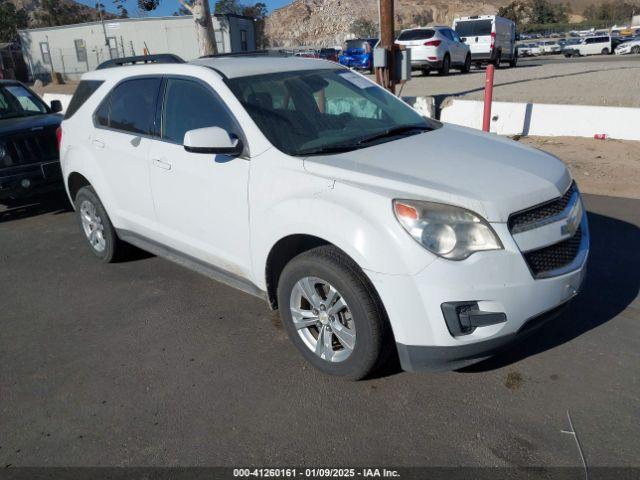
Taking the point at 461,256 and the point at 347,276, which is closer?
the point at 461,256

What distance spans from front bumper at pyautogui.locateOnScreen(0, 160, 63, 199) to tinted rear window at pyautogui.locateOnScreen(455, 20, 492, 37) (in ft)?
70.9

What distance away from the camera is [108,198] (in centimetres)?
488

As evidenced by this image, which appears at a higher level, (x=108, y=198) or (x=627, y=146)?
(x=108, y=198)

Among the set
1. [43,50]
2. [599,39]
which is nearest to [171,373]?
[43,50]

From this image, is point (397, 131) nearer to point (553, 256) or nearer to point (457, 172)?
point (457, 172)

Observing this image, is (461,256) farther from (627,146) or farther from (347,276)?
(627,146)

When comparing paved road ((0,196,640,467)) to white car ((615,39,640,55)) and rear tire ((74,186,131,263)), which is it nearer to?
rear tire ((74,186,131,263))

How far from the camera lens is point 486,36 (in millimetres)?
24250

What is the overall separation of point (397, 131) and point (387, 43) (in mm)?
6478

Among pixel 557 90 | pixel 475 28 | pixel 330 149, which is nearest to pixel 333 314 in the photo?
pixel 330 149

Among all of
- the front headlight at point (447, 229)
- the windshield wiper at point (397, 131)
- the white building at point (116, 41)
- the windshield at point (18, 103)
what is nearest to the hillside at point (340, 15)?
the white building at point (116, 41)

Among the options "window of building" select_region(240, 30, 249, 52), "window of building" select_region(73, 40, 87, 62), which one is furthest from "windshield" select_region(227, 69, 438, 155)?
"window of building" select_region(73, 40, 87, 62)

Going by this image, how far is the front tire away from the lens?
9.66 feet

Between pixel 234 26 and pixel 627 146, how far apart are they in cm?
2965
